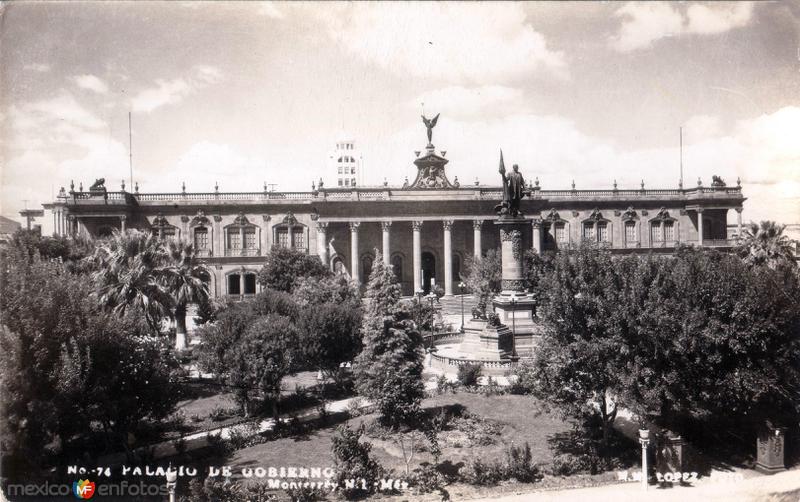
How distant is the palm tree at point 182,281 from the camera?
23562 millimetres

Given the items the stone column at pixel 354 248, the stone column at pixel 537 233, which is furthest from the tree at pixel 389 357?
the stone column at pixel 537 233

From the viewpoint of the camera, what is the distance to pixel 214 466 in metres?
12.7

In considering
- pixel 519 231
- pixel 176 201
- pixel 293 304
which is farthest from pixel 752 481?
pixel 176 201

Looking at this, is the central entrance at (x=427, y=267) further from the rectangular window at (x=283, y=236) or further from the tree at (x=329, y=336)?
the tree at (x=329, y=336)

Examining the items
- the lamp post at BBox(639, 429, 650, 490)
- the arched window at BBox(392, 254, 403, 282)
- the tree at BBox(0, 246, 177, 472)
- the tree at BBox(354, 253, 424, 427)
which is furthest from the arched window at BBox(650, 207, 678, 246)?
the tree at BBox(0, 246, 177, 472)

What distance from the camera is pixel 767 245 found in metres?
25.5

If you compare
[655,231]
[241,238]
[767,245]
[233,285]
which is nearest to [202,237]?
[241,238]

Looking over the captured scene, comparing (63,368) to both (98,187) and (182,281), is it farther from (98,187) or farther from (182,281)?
(98,187)

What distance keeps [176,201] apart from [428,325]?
88.5 ft

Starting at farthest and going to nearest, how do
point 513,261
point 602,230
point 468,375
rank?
point 602,230
point 513,261
point 468,375

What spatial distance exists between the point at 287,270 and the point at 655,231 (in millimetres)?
34901

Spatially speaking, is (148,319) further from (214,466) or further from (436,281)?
(436,281)

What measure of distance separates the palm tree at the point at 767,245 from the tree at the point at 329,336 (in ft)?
67.1

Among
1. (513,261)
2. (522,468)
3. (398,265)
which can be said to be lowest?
(522,468)
